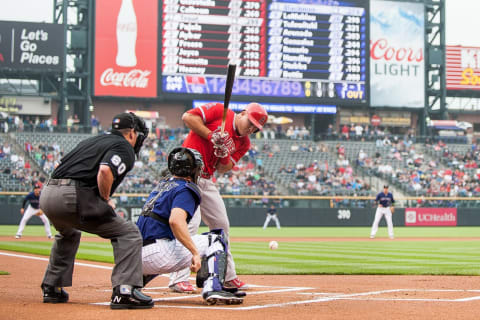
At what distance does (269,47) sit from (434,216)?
1248 centimetres

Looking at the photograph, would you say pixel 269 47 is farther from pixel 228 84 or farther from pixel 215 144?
pixel 215 144

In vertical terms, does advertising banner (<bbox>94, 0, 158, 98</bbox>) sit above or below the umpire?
above

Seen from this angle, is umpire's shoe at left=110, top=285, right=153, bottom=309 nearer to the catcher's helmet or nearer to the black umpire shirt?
the black umpire shirt

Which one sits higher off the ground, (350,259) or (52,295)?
(52,295)

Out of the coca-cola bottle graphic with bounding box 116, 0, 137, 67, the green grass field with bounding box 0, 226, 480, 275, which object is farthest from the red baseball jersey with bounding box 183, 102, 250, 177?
the coca-cola bottle graphic with bounding box 116, 0, 137, 67

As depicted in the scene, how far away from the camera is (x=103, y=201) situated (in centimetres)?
562

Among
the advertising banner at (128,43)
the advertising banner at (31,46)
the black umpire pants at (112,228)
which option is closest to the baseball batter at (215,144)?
the black umpire pants at (112,228)

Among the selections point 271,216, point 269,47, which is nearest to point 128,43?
point 269,47

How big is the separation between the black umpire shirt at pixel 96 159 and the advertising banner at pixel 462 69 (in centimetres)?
4597

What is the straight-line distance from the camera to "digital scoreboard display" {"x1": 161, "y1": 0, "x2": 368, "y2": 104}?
1476 inches

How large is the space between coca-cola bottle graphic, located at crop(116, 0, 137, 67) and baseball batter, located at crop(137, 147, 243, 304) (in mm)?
32898

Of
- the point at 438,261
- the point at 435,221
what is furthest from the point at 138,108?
the point at 438,261

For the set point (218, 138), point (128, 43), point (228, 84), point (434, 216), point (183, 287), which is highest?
point (128, 43)

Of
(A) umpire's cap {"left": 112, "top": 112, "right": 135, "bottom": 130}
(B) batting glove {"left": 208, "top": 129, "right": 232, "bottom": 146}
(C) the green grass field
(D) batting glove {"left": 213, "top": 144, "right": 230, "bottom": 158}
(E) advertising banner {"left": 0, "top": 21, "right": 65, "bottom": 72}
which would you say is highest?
(E) advertising banner {"left": 0, "top": 21, "right": 65, "bottom": 72}
